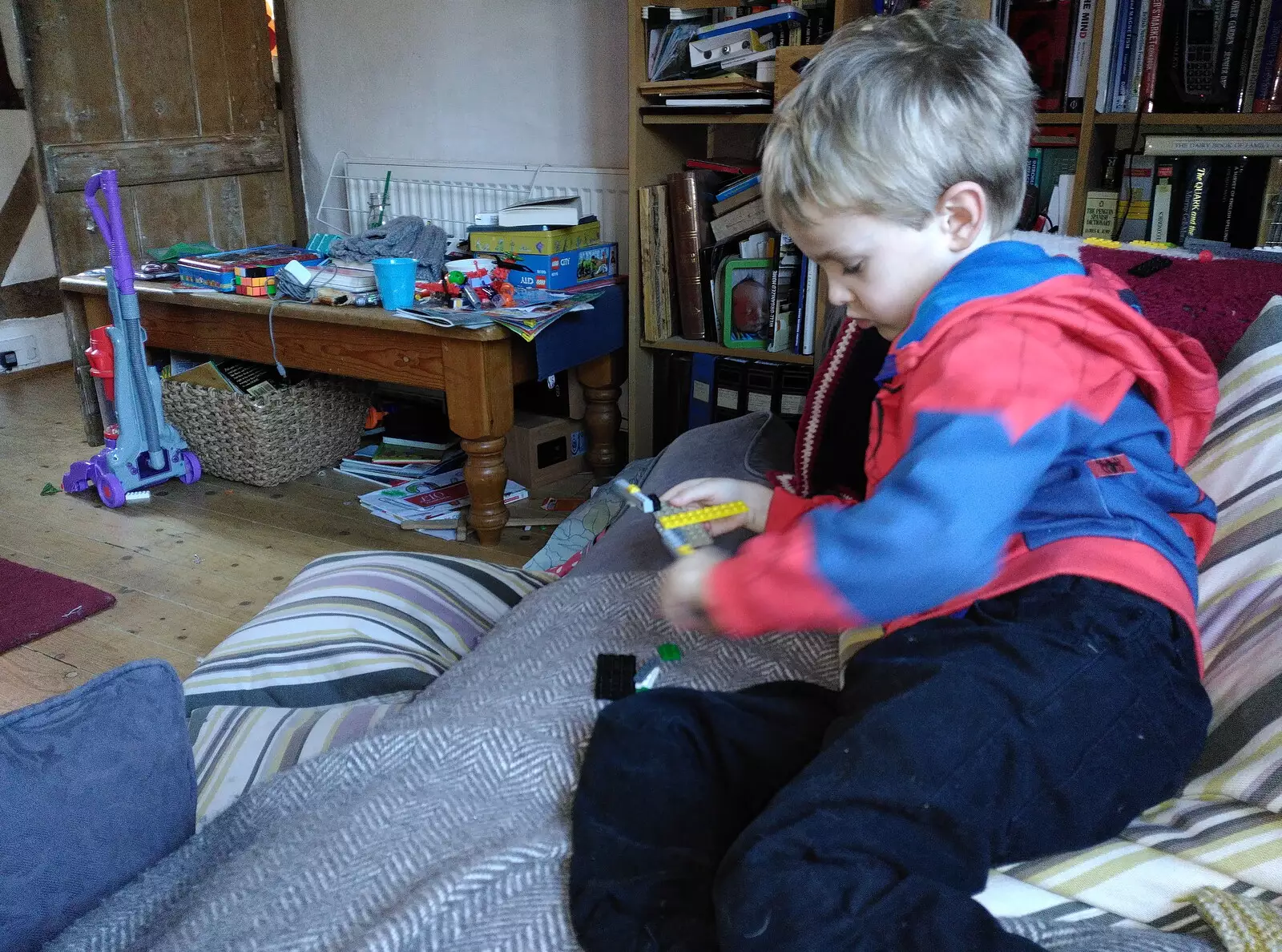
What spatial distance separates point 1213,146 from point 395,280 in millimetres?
1822

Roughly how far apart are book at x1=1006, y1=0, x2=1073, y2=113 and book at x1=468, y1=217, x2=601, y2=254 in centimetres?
114

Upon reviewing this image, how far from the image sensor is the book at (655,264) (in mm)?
2682

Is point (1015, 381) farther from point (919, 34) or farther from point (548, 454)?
point (548, 454)

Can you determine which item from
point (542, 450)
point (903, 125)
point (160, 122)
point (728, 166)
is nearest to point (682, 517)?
point (903, 125)

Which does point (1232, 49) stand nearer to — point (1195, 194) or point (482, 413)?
point (1195, 194)

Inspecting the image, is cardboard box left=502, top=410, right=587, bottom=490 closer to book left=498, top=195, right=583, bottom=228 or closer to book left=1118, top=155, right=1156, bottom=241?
book left=498, top=195, right=583, bottom=228

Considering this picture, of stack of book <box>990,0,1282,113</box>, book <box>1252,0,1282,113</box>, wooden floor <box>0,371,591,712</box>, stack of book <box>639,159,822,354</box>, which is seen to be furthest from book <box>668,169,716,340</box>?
book <box>1252,0,1282,113</box>

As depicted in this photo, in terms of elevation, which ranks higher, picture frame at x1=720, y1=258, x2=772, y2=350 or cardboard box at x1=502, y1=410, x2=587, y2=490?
picture frame at x1=720, y1=258, x2=772, y2=350

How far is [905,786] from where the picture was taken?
2.58 ft

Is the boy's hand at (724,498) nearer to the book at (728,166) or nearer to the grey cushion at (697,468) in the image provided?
the grey cushion at (697,468)

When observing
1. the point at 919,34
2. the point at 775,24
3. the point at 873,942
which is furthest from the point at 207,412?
the point at 873,942

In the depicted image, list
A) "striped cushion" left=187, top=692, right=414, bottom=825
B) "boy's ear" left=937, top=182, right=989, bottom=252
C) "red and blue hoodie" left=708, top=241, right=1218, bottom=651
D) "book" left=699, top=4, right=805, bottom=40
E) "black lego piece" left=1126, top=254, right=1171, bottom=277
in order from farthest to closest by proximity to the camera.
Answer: "book" left=699, top=4, right=805, bottom=40 → "black lego piece" left=1126, top=254, right=1171, bottom=277 → "striped cushion" left=187, top=692, right=414, bottom=825 → "boy's ear" left=937, top=182, right=989, bottom=252 → "red and blue hoodie" left=708, top=241, right=1218, bottom=651

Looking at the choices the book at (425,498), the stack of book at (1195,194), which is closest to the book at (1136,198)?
the stack of book at (1195,194)

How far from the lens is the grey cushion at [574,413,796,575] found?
4.78 ft
